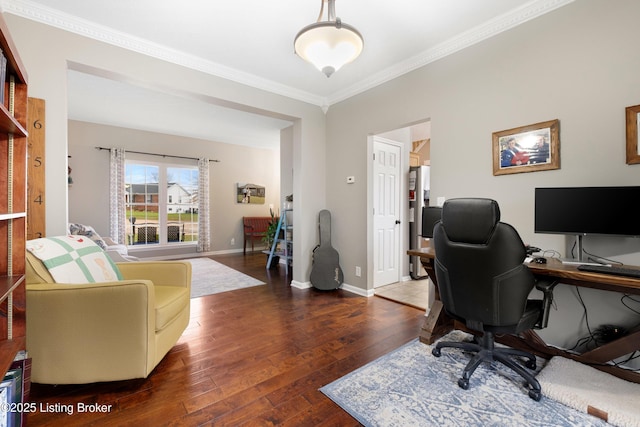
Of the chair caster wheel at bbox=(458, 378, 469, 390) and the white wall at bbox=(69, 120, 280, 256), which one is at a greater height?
the white wall at bbox=(69, 120, 280, 256)

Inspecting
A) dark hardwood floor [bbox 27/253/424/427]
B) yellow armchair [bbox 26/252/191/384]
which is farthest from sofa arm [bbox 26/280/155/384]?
dark hardwood floor [bbox 27/253/424/427]

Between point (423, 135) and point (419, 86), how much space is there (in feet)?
9.29

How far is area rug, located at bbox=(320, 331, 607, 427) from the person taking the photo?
1.46 meters

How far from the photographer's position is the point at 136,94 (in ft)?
13.1

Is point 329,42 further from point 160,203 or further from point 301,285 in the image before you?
point 160,203

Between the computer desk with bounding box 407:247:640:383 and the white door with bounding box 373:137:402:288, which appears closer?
the computer desk with bounding box 407:247:640:383

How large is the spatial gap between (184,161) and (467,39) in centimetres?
571

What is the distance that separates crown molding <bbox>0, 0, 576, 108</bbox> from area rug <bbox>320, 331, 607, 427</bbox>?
265 centimetres

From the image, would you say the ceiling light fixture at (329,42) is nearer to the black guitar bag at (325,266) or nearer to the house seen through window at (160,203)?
the black guitar bag at (325,266)

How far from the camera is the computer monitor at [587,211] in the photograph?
5.59 feet

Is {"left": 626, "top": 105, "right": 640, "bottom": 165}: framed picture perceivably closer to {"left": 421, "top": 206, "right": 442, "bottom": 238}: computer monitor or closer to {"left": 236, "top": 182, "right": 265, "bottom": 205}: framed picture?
{"left": 421, "top": 206, "right": 442, "bottom": 238}: computer monitor

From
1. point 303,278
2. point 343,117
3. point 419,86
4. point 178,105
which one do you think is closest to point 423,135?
point 343,117

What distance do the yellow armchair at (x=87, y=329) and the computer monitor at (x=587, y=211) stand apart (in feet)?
8.64

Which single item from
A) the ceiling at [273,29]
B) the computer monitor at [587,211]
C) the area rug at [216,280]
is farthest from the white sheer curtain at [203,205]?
the computer monitor at [587,211]
